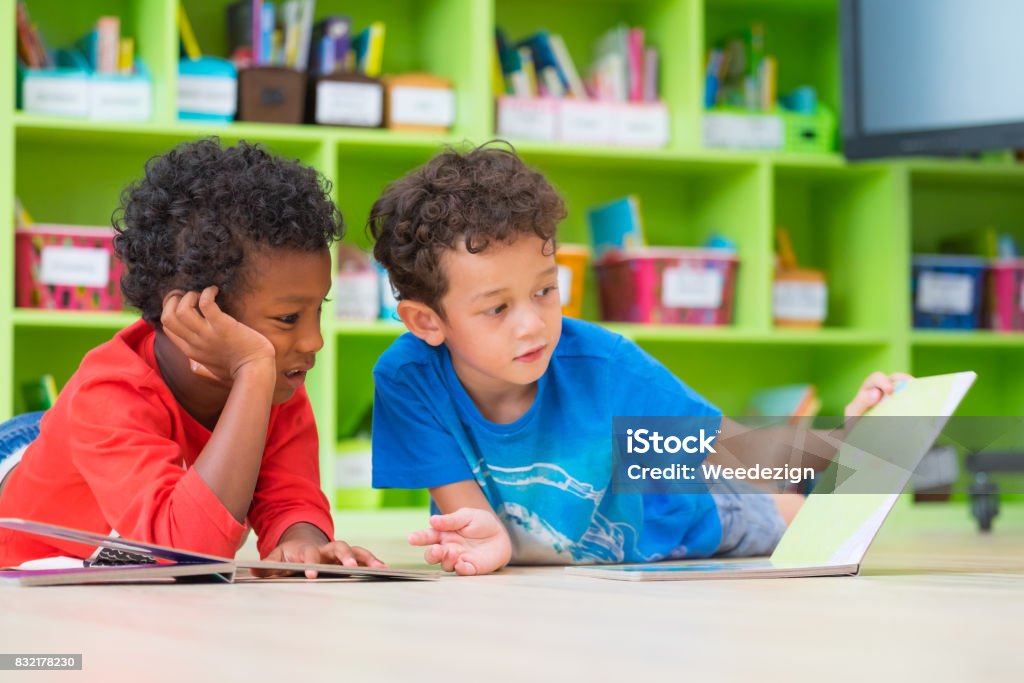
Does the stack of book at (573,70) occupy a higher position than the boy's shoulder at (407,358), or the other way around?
the stack of book at (573,70)

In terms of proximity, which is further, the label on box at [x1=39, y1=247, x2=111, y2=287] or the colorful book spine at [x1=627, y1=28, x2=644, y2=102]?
the colorful book spine at [x1=627, y1=28, x2=644, y2=102]

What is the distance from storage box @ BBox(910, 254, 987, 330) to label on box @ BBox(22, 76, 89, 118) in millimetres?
1905

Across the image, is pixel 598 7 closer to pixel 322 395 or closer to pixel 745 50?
pixel 745 50

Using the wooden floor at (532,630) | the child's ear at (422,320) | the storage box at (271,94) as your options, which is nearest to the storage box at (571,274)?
the storage box at (271,94)

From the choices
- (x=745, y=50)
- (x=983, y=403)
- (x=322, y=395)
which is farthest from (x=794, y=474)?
(x=983, y=403)

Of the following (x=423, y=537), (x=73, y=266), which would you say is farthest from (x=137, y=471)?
(x=73, y=266)

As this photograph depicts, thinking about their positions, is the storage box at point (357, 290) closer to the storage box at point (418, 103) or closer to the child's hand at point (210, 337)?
the storage box at point (418, 103)

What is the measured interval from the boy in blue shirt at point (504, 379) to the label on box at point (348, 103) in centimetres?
122

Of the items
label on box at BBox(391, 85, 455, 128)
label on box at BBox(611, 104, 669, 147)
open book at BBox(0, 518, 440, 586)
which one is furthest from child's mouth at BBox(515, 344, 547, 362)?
label on box at BBox(611, 104, 669, 147)

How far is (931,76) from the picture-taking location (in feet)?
8.69

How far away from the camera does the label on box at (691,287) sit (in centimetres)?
281

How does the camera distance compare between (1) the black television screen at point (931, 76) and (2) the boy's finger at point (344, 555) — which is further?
(1) the black television screen at point (931, 76)

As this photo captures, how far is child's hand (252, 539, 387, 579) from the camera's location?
45.1 inches

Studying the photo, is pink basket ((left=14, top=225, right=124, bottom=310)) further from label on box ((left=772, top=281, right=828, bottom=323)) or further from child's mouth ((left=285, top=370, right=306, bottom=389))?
label on box ((left=772, top=281, right=828, bottom=323))
